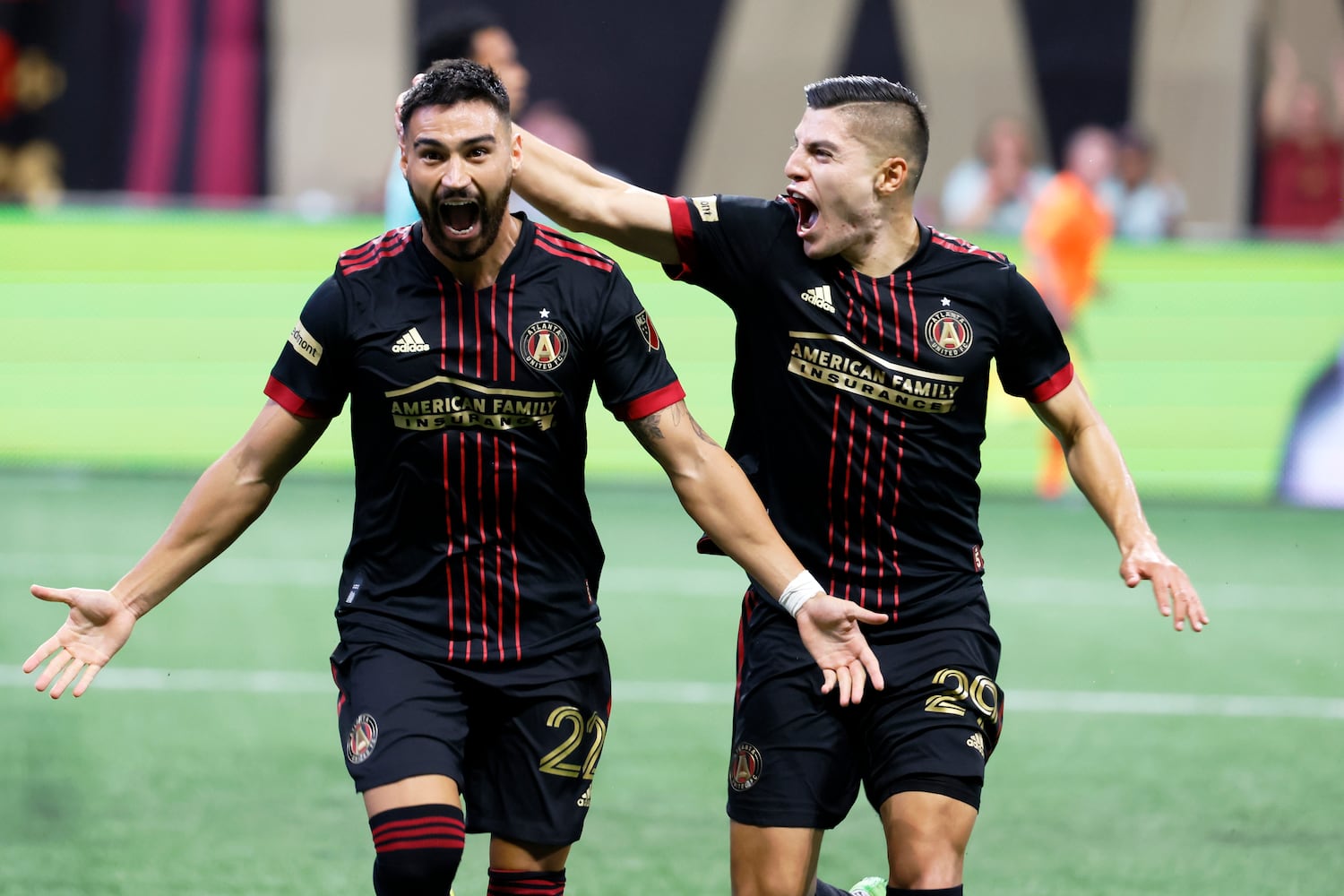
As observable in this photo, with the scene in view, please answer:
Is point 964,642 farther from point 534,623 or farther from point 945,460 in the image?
point 534,623

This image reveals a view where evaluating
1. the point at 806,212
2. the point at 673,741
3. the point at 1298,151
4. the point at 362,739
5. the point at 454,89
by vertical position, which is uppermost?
the point at 1298,151

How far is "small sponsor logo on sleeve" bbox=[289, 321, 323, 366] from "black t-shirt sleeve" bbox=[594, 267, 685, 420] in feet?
2.23

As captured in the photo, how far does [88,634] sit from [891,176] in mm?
2365

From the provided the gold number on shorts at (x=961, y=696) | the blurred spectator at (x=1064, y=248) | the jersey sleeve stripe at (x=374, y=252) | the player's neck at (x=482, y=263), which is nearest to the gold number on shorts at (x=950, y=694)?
the gold number on shorts at (x=961, y=696)

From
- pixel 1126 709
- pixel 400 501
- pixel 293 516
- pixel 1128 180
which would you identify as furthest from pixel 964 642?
pixel 1128 180

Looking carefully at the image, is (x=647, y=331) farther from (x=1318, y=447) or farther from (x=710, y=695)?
(x=1318, y=447)

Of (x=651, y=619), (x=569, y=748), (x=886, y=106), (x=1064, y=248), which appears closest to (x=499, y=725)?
(x=569, y=748)

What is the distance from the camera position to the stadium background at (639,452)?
6871mm

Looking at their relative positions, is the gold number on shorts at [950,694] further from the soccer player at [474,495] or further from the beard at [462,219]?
the beard at [462,219]

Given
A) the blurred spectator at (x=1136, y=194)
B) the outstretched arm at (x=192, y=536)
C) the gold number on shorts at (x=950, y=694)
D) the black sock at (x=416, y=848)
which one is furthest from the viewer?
the blurred spectator at (x=1136, y=194)

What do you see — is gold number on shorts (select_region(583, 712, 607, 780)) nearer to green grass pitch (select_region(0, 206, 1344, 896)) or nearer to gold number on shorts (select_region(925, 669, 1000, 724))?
gold number on shorts (select_region(925, 669, 1000, 724))

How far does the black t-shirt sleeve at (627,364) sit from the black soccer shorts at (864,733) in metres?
0.72

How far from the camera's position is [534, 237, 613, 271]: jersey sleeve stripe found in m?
4.71

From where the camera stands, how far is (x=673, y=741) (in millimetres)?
8047
